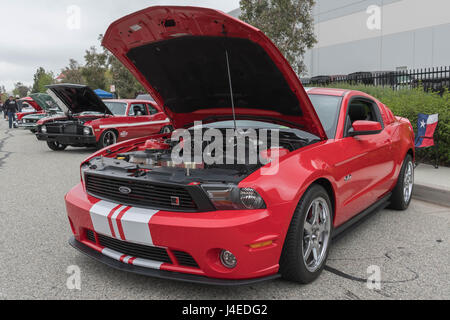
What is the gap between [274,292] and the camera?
2791mm

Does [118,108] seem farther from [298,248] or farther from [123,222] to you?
[298,248]

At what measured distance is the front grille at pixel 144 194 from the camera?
103 inches

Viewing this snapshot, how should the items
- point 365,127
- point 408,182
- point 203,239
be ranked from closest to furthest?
point 203,239 < point 365,127 < point 408,182

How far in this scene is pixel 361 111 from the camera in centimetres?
424

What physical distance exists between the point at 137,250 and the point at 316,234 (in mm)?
1342

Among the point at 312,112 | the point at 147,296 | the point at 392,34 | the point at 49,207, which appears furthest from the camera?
the point at 392,34

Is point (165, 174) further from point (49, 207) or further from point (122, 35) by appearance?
point (49, 207)

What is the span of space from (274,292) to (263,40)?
69.7 inches

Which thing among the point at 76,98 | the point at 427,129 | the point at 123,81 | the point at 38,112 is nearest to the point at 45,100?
the point at 38,112

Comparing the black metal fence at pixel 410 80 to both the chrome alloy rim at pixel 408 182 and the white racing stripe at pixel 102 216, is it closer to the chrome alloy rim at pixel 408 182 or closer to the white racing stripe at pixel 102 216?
the chrome alloy rim at pixel 408 182

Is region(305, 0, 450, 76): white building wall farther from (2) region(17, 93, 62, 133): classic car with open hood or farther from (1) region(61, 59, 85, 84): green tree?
(1) region(61, 59, 85, 84): green tree

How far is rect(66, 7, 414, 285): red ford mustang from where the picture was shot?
2.53m

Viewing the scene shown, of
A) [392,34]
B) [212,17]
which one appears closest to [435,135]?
[212,17]

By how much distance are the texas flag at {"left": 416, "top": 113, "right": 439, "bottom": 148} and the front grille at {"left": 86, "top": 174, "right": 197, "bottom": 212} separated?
5067 millimetres
